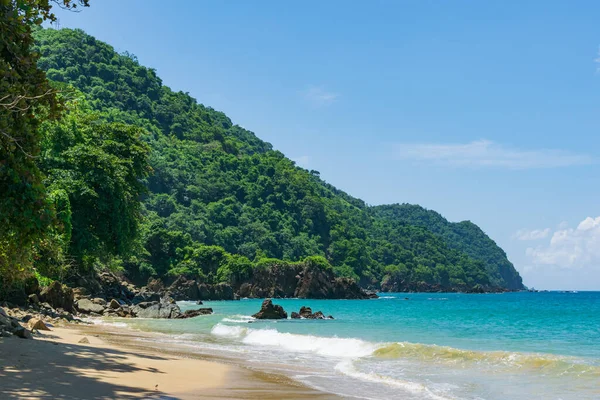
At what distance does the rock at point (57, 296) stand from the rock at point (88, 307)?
12.4 feet

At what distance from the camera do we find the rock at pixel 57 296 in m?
31.1

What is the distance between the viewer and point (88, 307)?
125 ft

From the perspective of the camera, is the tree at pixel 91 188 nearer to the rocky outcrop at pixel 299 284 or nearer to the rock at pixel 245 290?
the rock at pixel 245 290

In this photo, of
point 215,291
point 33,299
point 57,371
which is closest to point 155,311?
point 33,299

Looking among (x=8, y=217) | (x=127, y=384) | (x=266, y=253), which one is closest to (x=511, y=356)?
(x=127, y=384)

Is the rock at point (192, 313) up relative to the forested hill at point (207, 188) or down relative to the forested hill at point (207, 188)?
down

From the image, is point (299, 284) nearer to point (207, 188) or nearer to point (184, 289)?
point (184, 289)

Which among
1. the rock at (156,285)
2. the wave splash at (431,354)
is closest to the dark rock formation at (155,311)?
the wave splash at (431,354)

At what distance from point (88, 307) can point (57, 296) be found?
6.44 m

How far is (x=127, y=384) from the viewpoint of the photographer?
439 inches

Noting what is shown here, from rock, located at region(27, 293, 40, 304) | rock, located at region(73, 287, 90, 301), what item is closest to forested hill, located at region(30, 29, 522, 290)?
rock, located at region(73, 287, 90, 301)

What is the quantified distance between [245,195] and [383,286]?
59198mm

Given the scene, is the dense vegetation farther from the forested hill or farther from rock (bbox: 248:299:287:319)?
rock (bbox: 248:299:287:319)

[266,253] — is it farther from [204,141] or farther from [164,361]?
[164,361]
